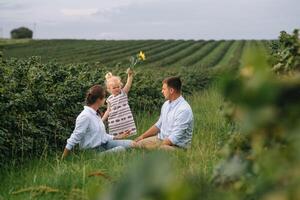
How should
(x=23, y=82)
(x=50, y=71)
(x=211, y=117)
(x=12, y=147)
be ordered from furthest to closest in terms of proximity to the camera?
(x=211, y=117) → (x=50, y=71) → (x=23, y=82) → (x=12, y=147)

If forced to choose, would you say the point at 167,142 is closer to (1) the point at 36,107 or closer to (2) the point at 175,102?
(2) the point at 175,102

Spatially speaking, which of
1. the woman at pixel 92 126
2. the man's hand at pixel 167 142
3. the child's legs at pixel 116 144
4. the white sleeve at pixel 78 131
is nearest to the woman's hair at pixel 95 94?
the woman at pixel 92 126

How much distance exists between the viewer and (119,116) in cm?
926

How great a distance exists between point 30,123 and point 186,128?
2.03 meters

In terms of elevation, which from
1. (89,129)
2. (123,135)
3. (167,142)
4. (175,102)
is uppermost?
Result: (175,102)

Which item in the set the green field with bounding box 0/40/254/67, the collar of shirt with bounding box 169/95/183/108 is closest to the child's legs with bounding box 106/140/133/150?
the collar of shirt with bounding box 169/95/183/108

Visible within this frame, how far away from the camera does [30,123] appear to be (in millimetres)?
7699

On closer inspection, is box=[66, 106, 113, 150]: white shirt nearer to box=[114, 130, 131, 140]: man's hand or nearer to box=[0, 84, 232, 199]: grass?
box=[0, 84, 232, 199]: grass

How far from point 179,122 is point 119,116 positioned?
161cm

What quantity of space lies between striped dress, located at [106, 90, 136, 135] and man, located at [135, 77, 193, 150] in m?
0.95

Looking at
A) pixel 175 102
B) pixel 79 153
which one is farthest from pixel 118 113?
pixel 79 153

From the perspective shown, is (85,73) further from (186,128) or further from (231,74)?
(231,74)

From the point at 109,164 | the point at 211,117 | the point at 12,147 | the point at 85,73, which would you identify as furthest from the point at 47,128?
the point at 211,117

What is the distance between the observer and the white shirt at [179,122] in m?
7.81
